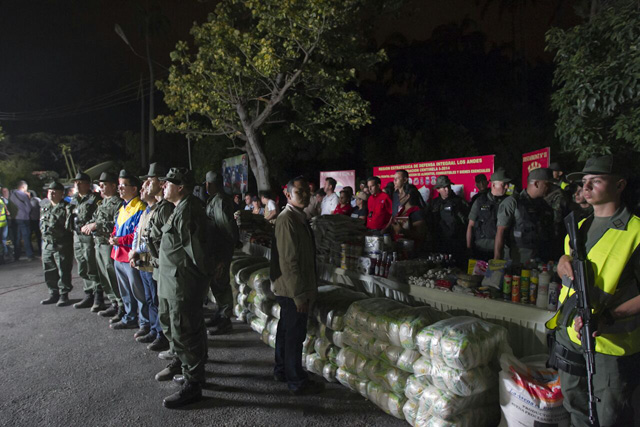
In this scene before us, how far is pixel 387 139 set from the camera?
2044cm

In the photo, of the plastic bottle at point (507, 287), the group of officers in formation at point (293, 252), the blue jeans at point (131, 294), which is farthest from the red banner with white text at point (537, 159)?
the blue jeans at point (131, 294)

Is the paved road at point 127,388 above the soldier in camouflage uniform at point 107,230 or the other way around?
the other way around

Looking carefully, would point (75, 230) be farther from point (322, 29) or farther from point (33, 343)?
point (322, 29)

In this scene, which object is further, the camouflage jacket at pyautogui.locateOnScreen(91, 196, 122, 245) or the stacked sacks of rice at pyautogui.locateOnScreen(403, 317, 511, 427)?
the camouflage jacket at pyautogui.locateOnScreen(91, 196, 122, 245)

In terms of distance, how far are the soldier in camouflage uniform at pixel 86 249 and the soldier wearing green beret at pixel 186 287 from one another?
147 inches

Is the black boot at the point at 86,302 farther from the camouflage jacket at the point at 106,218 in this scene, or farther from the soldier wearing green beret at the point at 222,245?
the soldier wearing green beret at the point at 222,245

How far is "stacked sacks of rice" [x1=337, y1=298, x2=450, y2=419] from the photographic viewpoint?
325 cm

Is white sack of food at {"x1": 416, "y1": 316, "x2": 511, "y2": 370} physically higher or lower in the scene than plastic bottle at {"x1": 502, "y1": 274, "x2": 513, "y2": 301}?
lower

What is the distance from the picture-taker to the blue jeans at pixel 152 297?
510cm

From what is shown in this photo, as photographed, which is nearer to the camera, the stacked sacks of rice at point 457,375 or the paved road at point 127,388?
the stacked sacks of rice at point 457,375

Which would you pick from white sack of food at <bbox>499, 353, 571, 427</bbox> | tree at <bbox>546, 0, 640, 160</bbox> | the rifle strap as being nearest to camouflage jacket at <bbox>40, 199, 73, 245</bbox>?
white sack of food at <bbox>499, 353, 571, 427</bbox>

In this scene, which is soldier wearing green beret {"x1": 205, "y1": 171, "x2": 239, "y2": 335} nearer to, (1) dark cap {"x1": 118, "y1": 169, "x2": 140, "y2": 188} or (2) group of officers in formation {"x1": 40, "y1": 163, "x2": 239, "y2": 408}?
(2) group of officers in formation {"x1": 40, "y1": 163, "x2": 239, "y2": 408}

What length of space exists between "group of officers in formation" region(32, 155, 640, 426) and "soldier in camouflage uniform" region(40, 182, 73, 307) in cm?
2

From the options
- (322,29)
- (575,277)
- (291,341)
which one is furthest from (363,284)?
(322,29)
